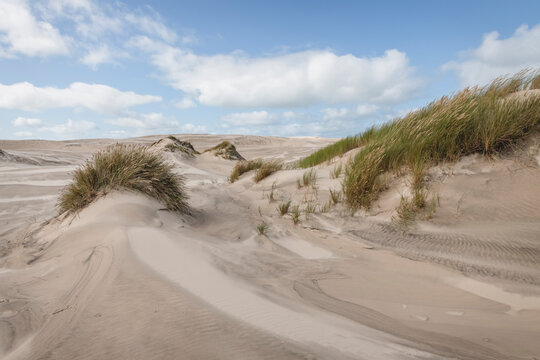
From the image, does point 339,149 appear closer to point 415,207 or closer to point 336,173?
point 336,173

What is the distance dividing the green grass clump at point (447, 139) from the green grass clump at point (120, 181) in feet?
6.97

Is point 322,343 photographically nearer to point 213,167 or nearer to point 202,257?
point 202,257

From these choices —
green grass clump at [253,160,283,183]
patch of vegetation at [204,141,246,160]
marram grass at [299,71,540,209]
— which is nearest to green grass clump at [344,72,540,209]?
marram grass at [299,71,540,209]

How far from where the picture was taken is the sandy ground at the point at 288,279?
51.5 inches

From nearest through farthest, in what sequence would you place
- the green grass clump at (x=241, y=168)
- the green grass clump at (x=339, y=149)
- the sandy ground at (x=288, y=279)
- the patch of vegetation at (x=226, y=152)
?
the sandy ground at (x=288, y=279), the green grass clump at (x=339, y=149), the green grass clump at (x=241, y=168), the patch of vegetation at (x=226, y=152)

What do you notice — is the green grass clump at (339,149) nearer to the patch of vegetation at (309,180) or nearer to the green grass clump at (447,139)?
the patch of vegetation at (309,180)

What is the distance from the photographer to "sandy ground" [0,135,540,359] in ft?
4.29

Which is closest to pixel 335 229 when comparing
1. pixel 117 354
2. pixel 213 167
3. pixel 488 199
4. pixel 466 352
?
pixel 488 199

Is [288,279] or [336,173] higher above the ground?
[336,173]

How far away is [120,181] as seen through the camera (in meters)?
3.31

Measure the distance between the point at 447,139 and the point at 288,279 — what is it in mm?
2834

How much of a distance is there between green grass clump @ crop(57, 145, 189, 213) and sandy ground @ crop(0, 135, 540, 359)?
175 millimetres

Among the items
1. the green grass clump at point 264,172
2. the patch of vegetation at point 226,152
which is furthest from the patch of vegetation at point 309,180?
the patch of vegetation at point 226,152

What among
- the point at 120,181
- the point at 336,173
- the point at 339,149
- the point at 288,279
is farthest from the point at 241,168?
the point at 288,279
